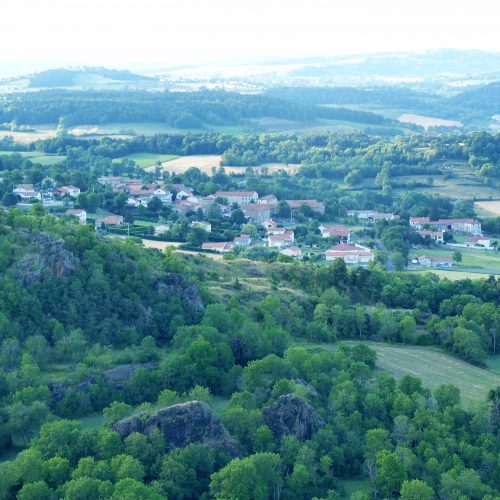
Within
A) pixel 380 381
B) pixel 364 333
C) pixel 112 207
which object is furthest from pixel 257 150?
pixel 380 381

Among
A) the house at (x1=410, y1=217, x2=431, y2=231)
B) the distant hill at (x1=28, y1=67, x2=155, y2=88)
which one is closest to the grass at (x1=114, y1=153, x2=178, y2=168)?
A: the house at (x1=410, y1=217, x2=431, y2=231)

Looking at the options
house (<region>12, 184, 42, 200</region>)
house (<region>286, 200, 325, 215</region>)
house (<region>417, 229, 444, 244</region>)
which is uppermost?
house (<region>12, 184, 42, 200</region>)

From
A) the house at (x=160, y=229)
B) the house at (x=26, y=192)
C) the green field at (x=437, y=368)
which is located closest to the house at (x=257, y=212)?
the house at (x=160, y=229)

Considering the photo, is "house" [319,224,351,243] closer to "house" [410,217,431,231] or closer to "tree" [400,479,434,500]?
"house" [410,217,431,231]

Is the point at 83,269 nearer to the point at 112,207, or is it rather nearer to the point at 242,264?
the point at 242,264

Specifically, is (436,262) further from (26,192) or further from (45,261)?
(45,261)

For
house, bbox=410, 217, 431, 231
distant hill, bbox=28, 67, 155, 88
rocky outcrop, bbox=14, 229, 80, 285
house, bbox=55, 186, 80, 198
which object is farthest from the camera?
distant hill, bbox=28, 67, 155, 88

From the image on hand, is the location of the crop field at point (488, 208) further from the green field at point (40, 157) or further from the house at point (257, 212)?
the green field at point (40, 157)
